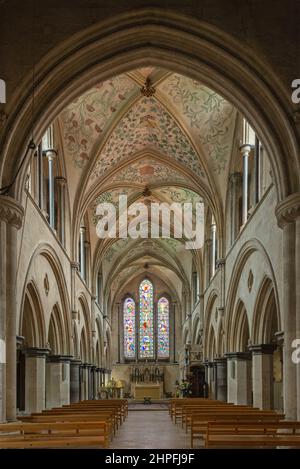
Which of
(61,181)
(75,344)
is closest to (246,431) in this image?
(61,181)

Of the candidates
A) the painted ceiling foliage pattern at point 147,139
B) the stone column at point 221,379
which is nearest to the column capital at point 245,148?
the painted ceiling foliage pattern at point 147,139

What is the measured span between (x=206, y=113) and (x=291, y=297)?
31.7 feet

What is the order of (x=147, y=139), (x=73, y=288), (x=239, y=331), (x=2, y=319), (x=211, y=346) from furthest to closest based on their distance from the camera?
(x=211, y=346)
(x=73, y=288)
(x=147, y=139)
(x=239, y=331)
(x=2, y=319)

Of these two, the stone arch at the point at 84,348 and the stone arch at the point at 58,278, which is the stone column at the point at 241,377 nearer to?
the stone arch at the point at 58,278

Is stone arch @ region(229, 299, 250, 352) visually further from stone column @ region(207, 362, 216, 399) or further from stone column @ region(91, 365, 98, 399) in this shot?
stone column @ region(91, 365, 98, 399)

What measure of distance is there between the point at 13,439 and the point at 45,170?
13366 millimetres

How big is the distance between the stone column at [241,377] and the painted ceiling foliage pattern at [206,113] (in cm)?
619

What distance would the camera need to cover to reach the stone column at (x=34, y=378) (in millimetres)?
20109

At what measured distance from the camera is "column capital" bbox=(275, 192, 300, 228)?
14.5 metres

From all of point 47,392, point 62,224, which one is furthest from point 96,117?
point 47,392

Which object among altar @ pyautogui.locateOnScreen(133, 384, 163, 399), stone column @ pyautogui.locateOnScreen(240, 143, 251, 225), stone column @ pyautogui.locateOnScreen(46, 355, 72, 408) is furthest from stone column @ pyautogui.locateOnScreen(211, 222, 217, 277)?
altar @ pyautogui.locateOnScreen(133, 384, 163, 399)

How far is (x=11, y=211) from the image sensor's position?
14.7 metres

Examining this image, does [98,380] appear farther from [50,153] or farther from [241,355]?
[50,153]
